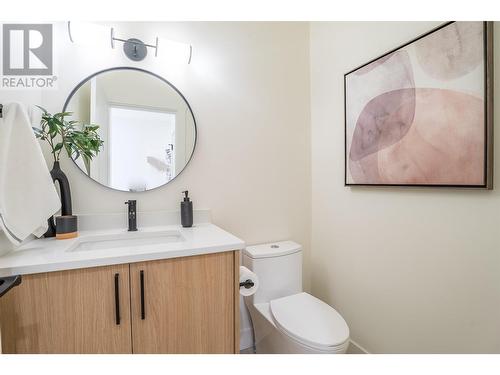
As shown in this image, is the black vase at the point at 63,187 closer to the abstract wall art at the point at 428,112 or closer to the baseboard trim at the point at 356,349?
the abstract wall art at the point at 428,112

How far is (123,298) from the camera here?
0.87m

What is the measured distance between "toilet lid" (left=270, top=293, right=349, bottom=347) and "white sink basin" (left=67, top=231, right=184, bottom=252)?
64cm

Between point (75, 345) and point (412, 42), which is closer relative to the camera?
point (75, 345)

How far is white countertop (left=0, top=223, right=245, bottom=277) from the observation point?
78 cm

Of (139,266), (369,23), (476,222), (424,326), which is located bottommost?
(424,326)

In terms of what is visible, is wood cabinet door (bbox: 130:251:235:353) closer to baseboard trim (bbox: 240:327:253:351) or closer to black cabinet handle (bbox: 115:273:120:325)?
black cabinet handle (bbox: 115:273:120:325)

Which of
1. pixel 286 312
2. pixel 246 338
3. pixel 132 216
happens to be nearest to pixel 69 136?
pixel 132 216

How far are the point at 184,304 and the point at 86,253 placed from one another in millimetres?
409

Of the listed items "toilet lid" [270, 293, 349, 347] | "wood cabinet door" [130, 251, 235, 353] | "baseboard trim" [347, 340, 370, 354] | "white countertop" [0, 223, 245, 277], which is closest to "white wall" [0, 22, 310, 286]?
"white countertop" [0, 223, 245, 277]

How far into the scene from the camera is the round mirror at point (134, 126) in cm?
130

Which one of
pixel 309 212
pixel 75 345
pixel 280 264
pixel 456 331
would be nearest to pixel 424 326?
pixel 456 331

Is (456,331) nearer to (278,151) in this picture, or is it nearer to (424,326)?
(424,326)

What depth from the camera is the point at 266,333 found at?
4.46 ft

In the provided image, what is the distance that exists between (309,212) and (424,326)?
3.01 feet
